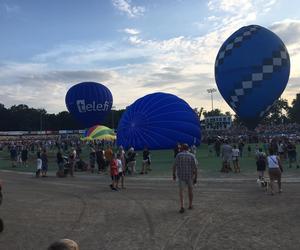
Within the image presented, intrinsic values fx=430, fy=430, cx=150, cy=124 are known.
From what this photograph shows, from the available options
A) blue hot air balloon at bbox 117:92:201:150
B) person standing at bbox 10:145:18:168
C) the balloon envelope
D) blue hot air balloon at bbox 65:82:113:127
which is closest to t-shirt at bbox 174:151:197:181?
blue hot air balloon at bbox 117:92:201:150

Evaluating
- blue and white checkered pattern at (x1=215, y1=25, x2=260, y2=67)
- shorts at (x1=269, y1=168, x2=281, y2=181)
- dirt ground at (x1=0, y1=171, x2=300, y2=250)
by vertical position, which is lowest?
dirt ground at (x1=0, y1=171, x2=300, y2=250)

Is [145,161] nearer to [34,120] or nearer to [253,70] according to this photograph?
[253,70]

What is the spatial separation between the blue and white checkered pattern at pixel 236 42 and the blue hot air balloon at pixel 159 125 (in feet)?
14.5

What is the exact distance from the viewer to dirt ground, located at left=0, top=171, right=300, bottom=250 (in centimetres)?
733

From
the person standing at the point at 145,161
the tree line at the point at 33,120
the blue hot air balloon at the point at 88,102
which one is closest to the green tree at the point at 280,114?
the tree line at the point at 33,120

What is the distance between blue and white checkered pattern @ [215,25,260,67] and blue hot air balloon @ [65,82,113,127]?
22.4 metres

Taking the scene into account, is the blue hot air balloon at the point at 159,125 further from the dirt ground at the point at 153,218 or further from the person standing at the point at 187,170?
the person standing at the point at 187,170

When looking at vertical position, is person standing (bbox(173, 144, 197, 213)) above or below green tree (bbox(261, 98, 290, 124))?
below

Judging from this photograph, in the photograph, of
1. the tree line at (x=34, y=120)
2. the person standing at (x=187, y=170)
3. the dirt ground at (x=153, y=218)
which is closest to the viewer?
the dirt ground at (x=153, y=218)

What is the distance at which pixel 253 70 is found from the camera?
28625 millimetres

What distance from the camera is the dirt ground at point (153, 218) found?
7.33 m

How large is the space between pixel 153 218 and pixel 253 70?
2126 cm

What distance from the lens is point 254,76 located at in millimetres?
28625

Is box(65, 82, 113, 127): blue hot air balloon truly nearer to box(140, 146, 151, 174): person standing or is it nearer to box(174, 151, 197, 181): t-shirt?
box(140, 146, 151, 174): person standing
